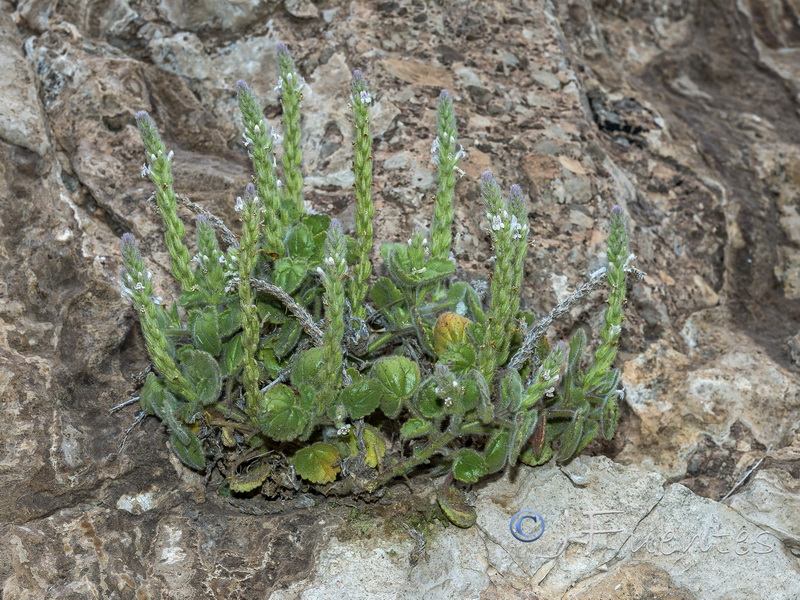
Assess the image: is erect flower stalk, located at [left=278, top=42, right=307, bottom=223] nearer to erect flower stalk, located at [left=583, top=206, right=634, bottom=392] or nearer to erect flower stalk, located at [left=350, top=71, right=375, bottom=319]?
erect flower stalk, located at [left=350, top=71, right=375, bottom=319]

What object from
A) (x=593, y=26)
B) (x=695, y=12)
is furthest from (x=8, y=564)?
(x=695, y=12)

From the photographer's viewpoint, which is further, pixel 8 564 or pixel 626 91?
pixel 626 91

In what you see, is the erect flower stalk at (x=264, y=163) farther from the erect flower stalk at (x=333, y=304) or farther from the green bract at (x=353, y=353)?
the erect flower stalk at (x=333, y=304)

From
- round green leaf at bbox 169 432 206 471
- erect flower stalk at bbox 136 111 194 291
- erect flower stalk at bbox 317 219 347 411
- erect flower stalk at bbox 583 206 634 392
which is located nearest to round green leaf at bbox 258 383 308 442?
erect flower stalk at bbox 317 219 347 411

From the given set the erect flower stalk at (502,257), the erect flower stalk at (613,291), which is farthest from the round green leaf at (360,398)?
the erect flower stalk at (613,291)

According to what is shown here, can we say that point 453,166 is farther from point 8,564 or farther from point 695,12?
point 695,12

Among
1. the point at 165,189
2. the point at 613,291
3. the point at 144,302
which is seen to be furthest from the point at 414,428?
the point at 165,189

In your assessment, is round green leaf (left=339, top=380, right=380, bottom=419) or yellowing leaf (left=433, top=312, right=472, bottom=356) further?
yellowing leaf (left=433, top=312, right=472, bottom=356)
